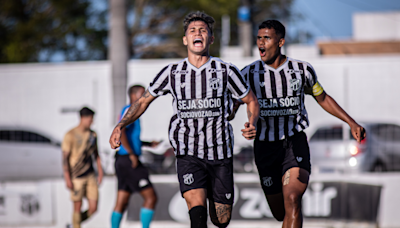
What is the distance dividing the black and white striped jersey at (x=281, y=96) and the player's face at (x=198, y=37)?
0.76 meters

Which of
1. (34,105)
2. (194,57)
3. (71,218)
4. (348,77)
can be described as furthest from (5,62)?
(194,57)

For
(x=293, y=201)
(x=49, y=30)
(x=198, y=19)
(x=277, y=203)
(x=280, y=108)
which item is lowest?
(x=277, y=203)

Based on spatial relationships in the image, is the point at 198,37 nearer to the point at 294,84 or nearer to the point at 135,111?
the point at 135,111

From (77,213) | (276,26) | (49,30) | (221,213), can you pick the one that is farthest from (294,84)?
(49,30)

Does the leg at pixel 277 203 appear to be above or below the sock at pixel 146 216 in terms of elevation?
above

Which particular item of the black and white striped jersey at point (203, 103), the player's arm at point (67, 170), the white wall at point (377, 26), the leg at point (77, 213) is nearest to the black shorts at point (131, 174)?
the player's arm at point (67, 170)

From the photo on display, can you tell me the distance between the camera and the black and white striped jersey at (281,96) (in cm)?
455

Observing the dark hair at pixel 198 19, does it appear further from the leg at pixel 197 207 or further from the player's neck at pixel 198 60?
the leg at pixel 197 207

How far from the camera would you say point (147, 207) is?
627cm

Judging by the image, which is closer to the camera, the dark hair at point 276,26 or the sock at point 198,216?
the sock at point 198,216

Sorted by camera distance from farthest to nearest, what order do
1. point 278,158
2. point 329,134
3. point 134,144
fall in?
point 329,134, point 134,144, point 278,158

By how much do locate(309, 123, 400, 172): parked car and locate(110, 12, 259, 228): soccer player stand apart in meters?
3.91

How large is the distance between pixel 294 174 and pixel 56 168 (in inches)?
216

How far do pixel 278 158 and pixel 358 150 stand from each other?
3.47 meters
